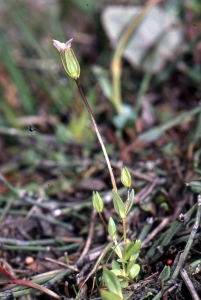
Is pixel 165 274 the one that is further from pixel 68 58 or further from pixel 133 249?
pixel 68 58

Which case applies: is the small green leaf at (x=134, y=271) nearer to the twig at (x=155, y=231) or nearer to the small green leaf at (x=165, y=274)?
the small green leaf at (x=165, y=274)

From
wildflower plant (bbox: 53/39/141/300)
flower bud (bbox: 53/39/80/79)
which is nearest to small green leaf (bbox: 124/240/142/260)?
wildflower plant (bbox: 53/39/141/300)

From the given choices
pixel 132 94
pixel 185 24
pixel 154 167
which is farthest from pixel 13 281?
pixel 185 24

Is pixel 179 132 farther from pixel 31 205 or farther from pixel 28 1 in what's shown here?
pixel 28 1

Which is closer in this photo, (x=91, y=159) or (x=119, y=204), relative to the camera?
(x=119, y=204)

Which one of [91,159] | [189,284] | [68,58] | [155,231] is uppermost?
[68,58]

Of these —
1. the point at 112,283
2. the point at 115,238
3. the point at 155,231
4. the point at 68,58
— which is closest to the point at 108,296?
the point at 112,283

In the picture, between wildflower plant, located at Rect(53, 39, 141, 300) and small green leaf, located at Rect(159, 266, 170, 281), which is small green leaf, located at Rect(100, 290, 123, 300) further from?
small green leaf, located at Rect(159, 266, 170, 281)
